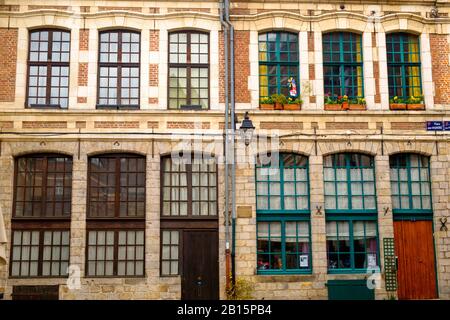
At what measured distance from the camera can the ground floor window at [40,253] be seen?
14508mm

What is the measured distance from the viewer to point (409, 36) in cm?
1606

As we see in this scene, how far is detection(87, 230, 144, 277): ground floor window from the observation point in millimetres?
14602

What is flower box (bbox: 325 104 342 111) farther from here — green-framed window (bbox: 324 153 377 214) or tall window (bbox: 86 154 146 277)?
tall window (bbox: 86 154 146 277)

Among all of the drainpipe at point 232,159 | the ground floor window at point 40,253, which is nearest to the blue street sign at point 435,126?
the drainpipe at point 232,159

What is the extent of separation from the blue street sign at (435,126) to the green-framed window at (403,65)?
0.95 meters

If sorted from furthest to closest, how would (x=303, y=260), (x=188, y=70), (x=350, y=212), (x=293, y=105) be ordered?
(x=188, y=70) → (x=293, y=105) → (x=350, y=212) → (x=303, y=260)

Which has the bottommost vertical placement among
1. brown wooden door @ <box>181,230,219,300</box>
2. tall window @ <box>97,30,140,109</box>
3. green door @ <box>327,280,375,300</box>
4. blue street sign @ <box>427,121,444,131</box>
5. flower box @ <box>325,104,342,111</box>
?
green door @ <box>327,280,375,300</box>

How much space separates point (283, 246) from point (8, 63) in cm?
893

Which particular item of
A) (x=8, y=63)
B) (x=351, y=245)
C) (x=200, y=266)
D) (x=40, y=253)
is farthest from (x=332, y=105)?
(x=8, y=63)

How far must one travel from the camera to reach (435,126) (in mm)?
15422

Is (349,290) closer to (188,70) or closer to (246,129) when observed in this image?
(246,129)

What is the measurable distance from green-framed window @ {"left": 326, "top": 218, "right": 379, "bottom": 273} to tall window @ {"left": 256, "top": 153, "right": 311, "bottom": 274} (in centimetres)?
66

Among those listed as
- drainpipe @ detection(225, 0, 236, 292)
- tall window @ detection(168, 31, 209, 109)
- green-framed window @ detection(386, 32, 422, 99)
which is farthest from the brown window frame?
green-framed window @ detection(386, 32, 422, 99)

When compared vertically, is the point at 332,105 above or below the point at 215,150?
above
